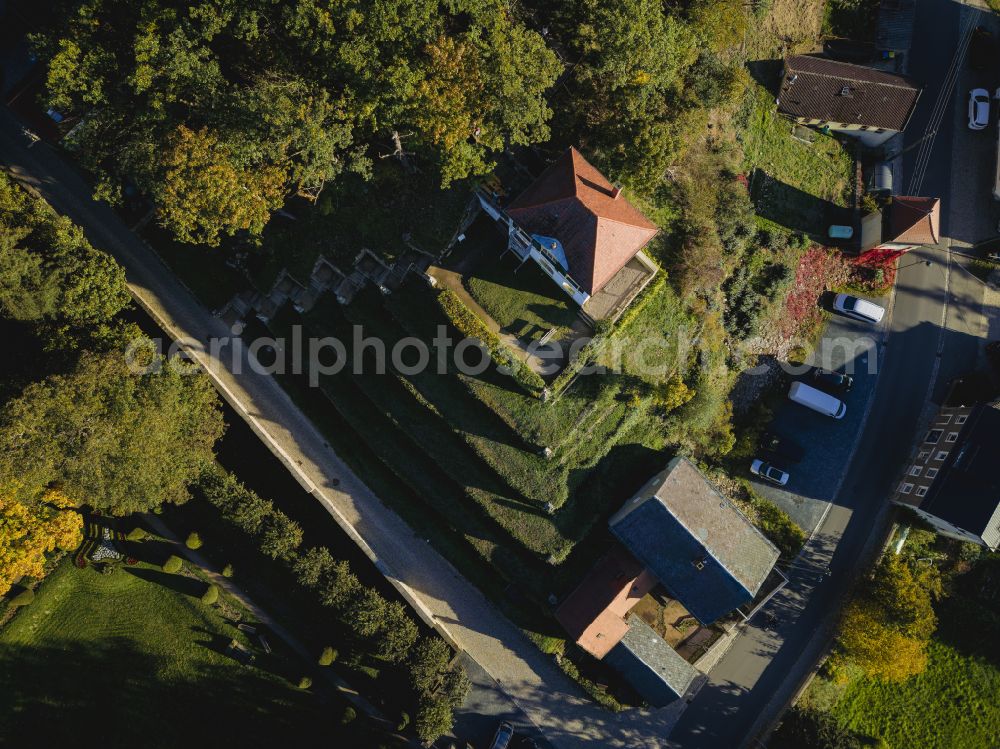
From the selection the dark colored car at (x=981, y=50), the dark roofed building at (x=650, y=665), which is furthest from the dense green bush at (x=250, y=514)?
the dark colored car at (x=981, y=50)

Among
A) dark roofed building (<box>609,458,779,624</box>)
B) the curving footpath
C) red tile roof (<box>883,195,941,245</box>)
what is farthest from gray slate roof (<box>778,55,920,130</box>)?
the curving footpath

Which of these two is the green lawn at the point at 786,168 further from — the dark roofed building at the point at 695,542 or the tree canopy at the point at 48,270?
the tree canopy at the point at 48,270

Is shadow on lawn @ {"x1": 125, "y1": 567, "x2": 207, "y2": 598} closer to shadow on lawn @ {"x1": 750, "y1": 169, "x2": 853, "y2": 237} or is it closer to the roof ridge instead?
shadow on lawn @ {"x1": 750, "y1": 169, "x2": 853, "y2": 237}

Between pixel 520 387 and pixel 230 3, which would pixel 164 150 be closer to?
pixel 230 3

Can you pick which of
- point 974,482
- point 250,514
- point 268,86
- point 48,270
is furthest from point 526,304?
point 974,482

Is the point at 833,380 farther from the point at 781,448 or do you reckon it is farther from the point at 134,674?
the point at 134,674

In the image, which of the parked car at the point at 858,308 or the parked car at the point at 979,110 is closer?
the parked car at the point at 858,308
